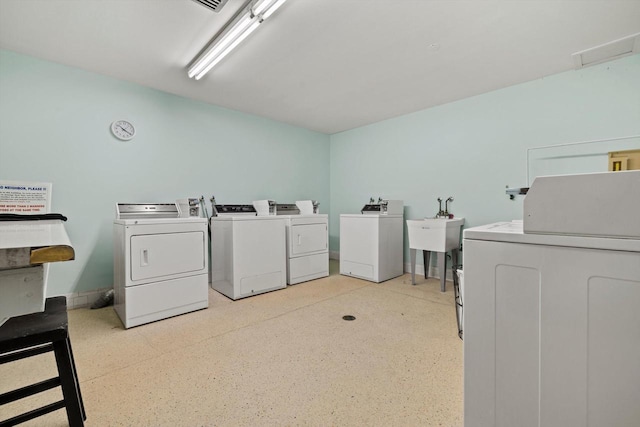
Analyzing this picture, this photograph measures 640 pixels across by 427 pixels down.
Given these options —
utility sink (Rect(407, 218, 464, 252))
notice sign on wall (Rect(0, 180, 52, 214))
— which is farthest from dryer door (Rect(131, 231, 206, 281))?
utility sink (Rect(407, 218, 464, 252))

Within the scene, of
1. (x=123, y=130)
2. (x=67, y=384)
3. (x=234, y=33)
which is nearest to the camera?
(x=67, y=384)

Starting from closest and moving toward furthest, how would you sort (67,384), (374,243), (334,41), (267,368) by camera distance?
(67,384), (267,368), (334,41), (374,243)

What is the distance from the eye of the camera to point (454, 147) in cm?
375

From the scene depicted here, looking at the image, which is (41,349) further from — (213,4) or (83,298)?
(83,298)

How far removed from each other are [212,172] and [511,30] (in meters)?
3.66

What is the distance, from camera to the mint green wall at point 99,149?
260 centimetres

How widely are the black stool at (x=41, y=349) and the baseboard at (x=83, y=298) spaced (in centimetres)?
226

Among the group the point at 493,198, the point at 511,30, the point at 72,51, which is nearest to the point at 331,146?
the point at 493,198

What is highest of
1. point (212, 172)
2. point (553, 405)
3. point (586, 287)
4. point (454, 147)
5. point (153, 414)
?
point (454, 147)

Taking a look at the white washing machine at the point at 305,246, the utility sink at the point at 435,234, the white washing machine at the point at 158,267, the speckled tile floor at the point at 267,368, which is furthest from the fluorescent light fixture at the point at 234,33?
the utility sink at the point at 435,234

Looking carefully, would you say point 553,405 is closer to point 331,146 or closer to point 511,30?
point 511,30

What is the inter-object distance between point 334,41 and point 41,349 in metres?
2.73

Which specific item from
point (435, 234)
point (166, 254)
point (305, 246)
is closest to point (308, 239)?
point (305, 246)

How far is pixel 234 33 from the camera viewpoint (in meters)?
2.14
